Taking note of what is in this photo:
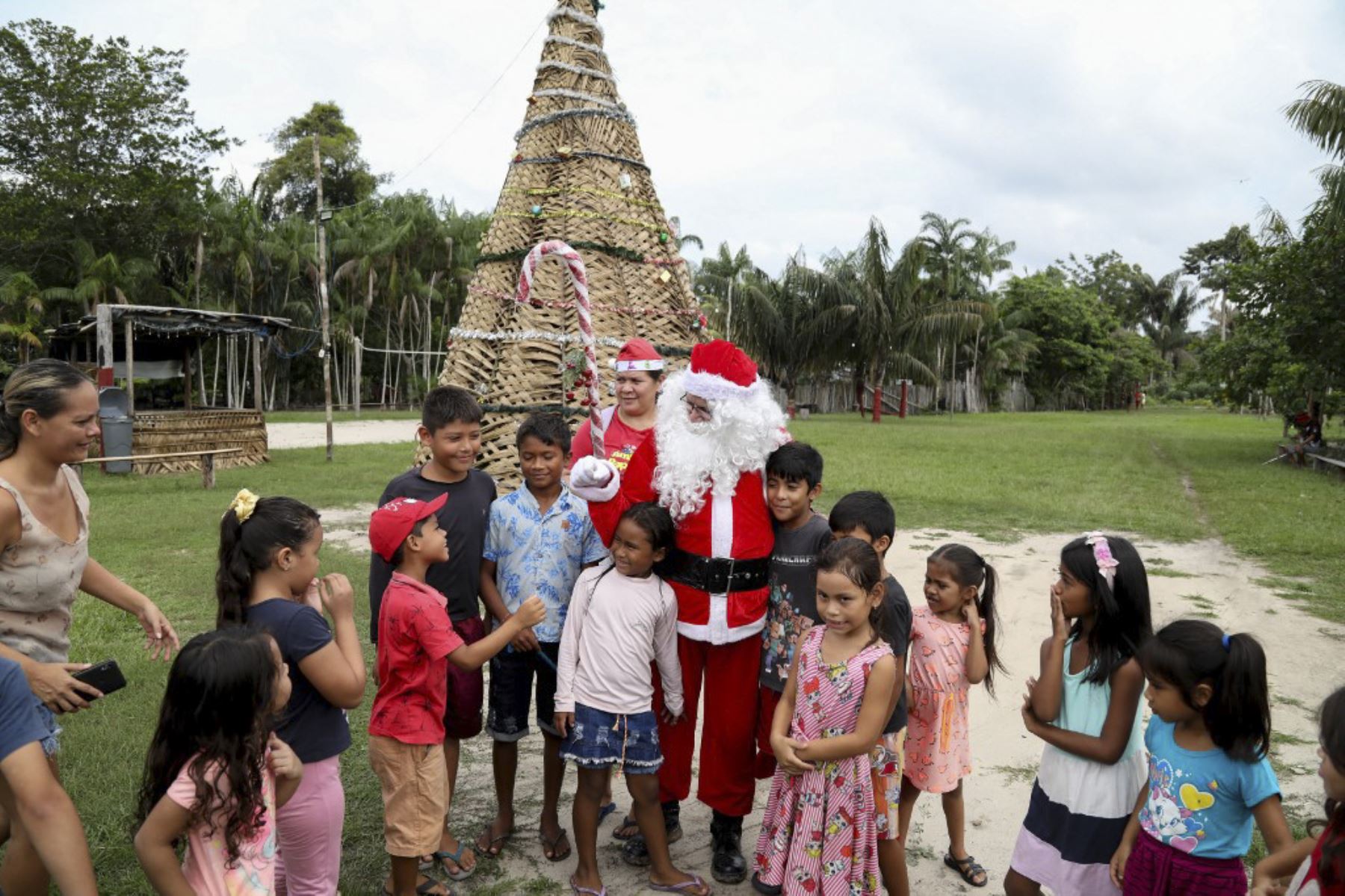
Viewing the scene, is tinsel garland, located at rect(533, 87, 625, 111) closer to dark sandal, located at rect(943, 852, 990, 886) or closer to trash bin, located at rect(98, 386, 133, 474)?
dark sandal, located at rect(943, 852, 990, 886)

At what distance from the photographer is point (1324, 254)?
1472 centimetres

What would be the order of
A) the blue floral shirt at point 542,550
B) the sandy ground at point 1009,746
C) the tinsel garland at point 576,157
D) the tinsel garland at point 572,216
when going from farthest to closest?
1. the tinsel garland at point 576,157
2. the tinsel garland at point 572,216
3. the blue floral shirt at point 542,550
4. the sandy ground at point 1009,746

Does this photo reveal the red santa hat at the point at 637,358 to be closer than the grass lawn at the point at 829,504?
No

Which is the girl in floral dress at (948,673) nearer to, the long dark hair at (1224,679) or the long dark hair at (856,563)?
the long dark hair at (856,563)

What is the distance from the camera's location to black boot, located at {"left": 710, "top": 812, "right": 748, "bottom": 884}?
302 cm

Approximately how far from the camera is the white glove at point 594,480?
9.78ft

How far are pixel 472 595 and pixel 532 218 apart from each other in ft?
14.5

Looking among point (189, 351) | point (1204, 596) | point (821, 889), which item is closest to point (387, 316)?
point (189, 351)

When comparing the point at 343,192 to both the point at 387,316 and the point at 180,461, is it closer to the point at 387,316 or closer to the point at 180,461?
the point at 387,316

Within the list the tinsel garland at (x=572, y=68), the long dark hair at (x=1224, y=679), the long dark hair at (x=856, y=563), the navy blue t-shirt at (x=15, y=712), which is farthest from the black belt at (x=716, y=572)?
the tinsel garland at (x=572, y=68)

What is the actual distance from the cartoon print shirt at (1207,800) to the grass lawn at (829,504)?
6.36 feet

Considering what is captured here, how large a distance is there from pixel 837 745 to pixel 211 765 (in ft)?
5.25

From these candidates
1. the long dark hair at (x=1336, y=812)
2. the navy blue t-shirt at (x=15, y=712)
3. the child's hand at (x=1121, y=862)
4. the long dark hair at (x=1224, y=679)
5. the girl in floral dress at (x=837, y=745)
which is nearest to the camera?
the long dark hair at (x=1336, y=812)

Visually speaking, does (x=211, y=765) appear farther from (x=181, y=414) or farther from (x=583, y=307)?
(x=181, y=414)
